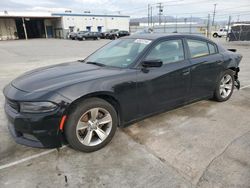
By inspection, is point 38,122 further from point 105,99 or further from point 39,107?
point 105,99

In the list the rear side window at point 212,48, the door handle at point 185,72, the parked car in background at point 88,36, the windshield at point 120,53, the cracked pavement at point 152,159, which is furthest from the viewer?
the parked car in background at point 88,36

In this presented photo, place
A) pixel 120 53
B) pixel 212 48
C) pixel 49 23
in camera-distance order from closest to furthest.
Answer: pixel 120 53 < pixel 212 48 < pixel 49 23

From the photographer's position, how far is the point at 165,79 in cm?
360

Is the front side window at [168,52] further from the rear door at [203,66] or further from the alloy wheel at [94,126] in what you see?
the alloy wheel at [94,126]

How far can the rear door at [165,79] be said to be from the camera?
3.41 metres

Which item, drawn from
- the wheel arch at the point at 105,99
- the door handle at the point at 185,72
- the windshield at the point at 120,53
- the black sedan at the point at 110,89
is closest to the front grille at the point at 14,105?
the black sedan at the point at 110,89

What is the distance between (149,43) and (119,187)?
2.26m

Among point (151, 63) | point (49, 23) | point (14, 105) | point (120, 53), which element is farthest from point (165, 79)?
point (49, 23)

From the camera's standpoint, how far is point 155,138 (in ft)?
11.1

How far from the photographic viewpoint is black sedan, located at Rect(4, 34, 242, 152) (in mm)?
2680

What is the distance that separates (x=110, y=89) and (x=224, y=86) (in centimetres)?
311

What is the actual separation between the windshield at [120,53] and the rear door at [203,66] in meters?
1.01

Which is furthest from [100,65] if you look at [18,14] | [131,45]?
[18,14]

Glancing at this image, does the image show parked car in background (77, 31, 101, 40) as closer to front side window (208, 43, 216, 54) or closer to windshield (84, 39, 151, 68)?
windshield (84, 39, 151, 68)
